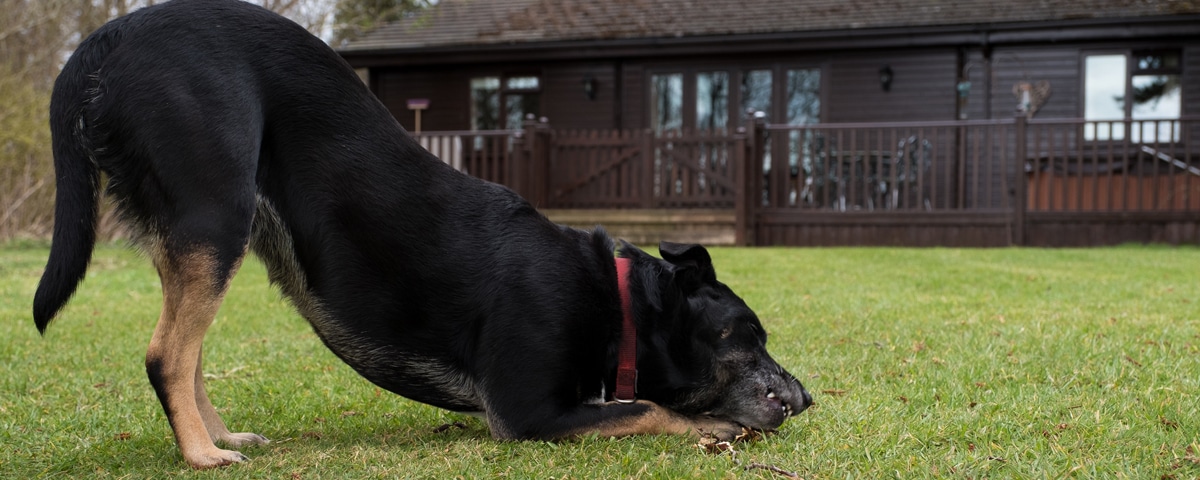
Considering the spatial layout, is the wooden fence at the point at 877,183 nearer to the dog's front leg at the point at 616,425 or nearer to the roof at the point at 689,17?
the roof at the point at 689,17

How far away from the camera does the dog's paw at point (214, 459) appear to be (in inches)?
101

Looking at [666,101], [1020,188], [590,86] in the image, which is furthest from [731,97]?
[1020,188]

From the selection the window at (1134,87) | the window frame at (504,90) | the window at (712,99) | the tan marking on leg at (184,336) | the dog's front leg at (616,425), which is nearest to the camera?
A: the tan marking on leg at (184,336)

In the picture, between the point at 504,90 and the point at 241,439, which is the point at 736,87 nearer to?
the point at 504,90

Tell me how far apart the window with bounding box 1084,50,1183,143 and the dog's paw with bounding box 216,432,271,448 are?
1492 cm

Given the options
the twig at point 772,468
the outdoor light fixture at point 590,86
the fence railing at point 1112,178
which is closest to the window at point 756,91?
the outdoor light fixture at point 590,86

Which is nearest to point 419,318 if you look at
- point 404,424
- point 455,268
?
point 455,268

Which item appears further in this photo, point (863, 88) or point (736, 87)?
point (736, 87)

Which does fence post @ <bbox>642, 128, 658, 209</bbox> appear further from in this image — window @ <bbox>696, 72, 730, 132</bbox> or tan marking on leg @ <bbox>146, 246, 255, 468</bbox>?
tan marking on leg @ <bbox>146, 246, 255, 468</bbox>

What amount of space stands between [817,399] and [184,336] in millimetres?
2093

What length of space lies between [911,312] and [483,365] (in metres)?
3.67

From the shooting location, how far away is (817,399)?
3.47 metres

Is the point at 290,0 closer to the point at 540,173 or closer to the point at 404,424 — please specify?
the point at 540,173

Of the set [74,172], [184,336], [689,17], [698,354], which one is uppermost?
[689,17]
